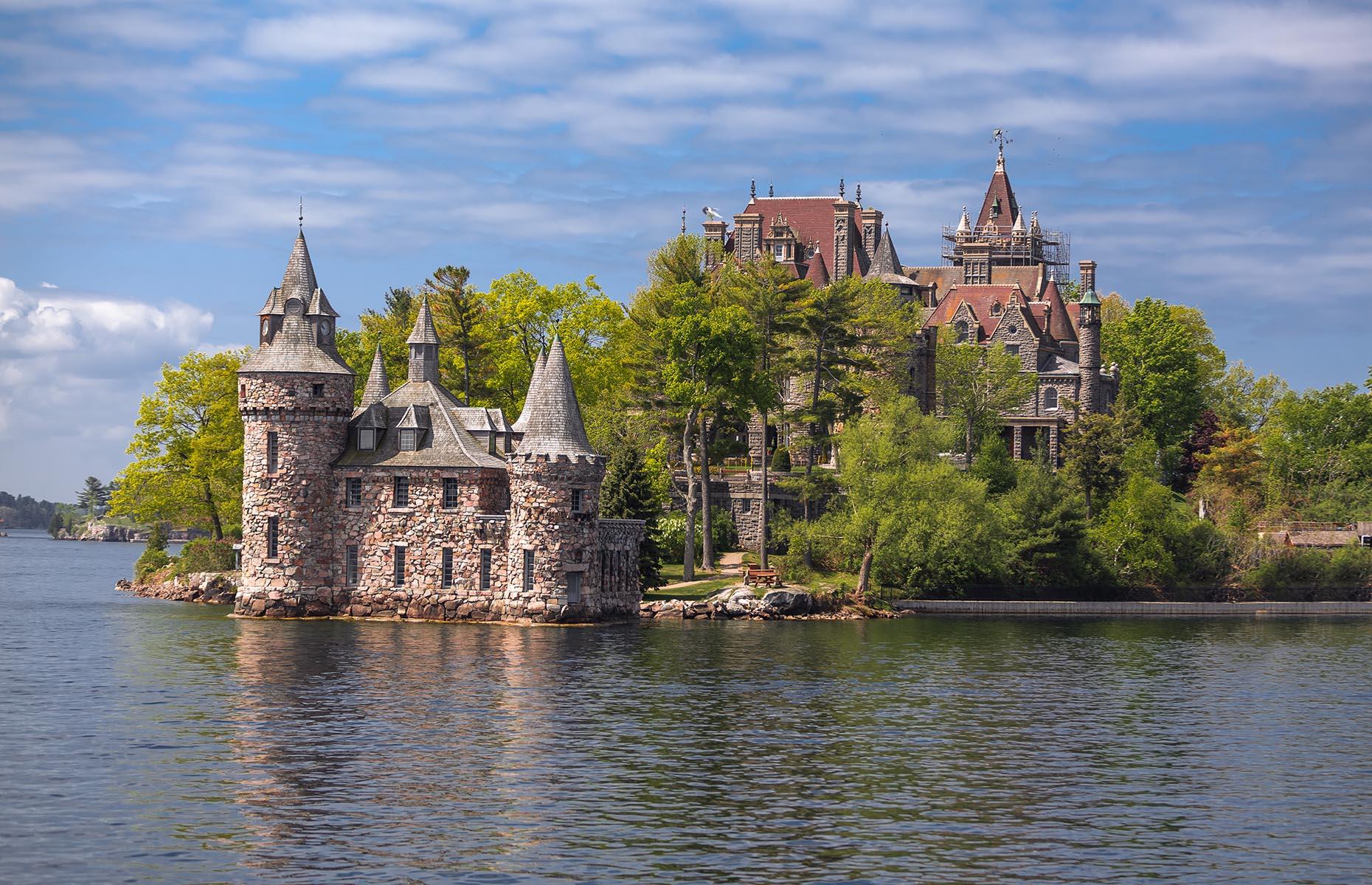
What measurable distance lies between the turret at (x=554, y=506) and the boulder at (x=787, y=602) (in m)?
11.5

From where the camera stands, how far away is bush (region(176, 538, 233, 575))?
3388 inches

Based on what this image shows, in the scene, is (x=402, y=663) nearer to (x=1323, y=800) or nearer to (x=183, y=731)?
(x=183, y=731)

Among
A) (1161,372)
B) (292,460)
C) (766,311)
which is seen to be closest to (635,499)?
(766,311)

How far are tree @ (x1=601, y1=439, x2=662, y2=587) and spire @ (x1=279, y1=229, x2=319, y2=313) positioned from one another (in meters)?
17.0

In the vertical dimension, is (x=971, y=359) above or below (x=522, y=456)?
above

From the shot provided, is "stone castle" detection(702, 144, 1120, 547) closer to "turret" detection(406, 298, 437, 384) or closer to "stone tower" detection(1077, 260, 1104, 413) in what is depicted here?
"stone tower" detection(1077, 260, 1104, 413)

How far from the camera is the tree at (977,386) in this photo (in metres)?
105

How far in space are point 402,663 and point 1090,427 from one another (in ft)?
188

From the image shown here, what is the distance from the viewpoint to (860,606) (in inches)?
3150

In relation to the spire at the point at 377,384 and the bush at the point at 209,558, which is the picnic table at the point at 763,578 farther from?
the bush at the point at 209,558

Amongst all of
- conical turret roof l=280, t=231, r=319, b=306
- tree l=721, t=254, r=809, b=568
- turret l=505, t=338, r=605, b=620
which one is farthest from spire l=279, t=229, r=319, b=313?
tree l=721, t=254, r=809, b=568

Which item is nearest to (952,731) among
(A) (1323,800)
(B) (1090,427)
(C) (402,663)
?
(A) (1323,800)

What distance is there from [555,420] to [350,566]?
12.0 m

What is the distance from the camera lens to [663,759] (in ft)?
128
